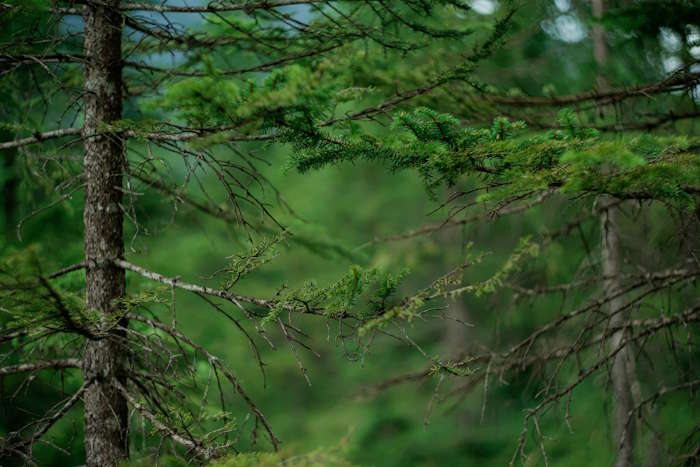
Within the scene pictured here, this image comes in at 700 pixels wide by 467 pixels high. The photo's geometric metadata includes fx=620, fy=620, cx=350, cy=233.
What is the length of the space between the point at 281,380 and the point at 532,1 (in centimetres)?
1240

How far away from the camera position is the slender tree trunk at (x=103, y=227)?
4008mm

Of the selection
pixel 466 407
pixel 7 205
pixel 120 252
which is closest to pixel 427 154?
pixel 120 252

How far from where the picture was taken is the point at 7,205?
962 cm

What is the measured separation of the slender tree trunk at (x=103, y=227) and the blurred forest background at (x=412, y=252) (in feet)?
0.78

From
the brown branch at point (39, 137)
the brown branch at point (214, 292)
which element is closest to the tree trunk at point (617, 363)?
the brown branch at point (214, 292)

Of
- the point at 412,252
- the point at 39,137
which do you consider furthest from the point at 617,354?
the point at 39,137

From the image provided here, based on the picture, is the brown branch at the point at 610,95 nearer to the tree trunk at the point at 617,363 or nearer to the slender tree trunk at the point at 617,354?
the slender tree trunk at the point at 617,354

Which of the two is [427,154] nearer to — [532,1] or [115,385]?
[115,385]

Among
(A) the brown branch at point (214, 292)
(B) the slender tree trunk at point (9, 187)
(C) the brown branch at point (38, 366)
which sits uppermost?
(B) the slender tree trunk at point (9, 187)

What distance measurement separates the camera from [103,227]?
13.8ft

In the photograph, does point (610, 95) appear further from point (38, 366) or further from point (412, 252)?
point (38, 366)

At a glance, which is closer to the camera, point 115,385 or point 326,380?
point 115,385

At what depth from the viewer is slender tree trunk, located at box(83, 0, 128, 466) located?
4.01 m

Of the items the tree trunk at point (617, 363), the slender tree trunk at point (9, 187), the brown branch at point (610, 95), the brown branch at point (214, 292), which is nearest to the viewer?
the brown branch at point (214, 292)
